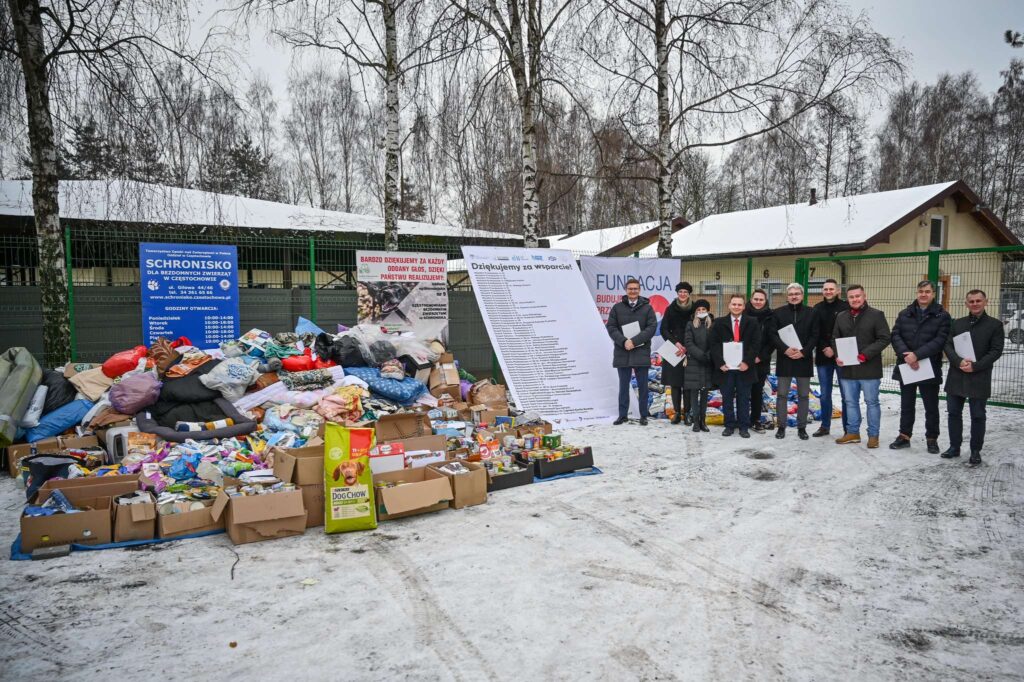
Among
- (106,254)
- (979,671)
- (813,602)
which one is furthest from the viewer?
(106,254)

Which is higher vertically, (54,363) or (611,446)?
(54,363)

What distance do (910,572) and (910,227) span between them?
1861 cm

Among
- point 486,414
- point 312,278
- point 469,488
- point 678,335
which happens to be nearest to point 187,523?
point 469,488

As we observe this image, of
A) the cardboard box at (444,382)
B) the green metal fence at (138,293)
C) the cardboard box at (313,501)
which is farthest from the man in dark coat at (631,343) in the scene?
the cardboard box at (313,501)

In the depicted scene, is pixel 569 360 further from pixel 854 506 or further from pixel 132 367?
pixel 132 367

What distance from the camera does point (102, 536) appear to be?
162 inches

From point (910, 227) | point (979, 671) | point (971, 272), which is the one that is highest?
point (910, 227)

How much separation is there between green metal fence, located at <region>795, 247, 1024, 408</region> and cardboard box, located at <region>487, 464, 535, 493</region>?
724 cm

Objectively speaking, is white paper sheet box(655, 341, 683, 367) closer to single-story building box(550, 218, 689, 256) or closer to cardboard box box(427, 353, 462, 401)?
cardboard box box(427, 353, 462, 401)

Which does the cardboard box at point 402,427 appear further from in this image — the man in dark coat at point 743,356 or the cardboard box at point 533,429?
the man in dark coat at point 743,356

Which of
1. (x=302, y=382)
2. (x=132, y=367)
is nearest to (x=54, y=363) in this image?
(x=132, y=367)

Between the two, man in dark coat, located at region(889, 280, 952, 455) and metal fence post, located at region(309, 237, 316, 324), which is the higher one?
metal fence post, located at region(309, 237, 316, 324)

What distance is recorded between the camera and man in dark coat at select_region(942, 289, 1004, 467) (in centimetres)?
593

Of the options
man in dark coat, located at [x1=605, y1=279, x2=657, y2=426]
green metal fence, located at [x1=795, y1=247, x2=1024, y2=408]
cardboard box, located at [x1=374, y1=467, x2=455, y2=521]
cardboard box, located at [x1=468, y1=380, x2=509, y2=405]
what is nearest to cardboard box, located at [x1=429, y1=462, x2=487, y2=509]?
cardboard box, located at [x1=374, y1=467, x2=455, y2=521]
